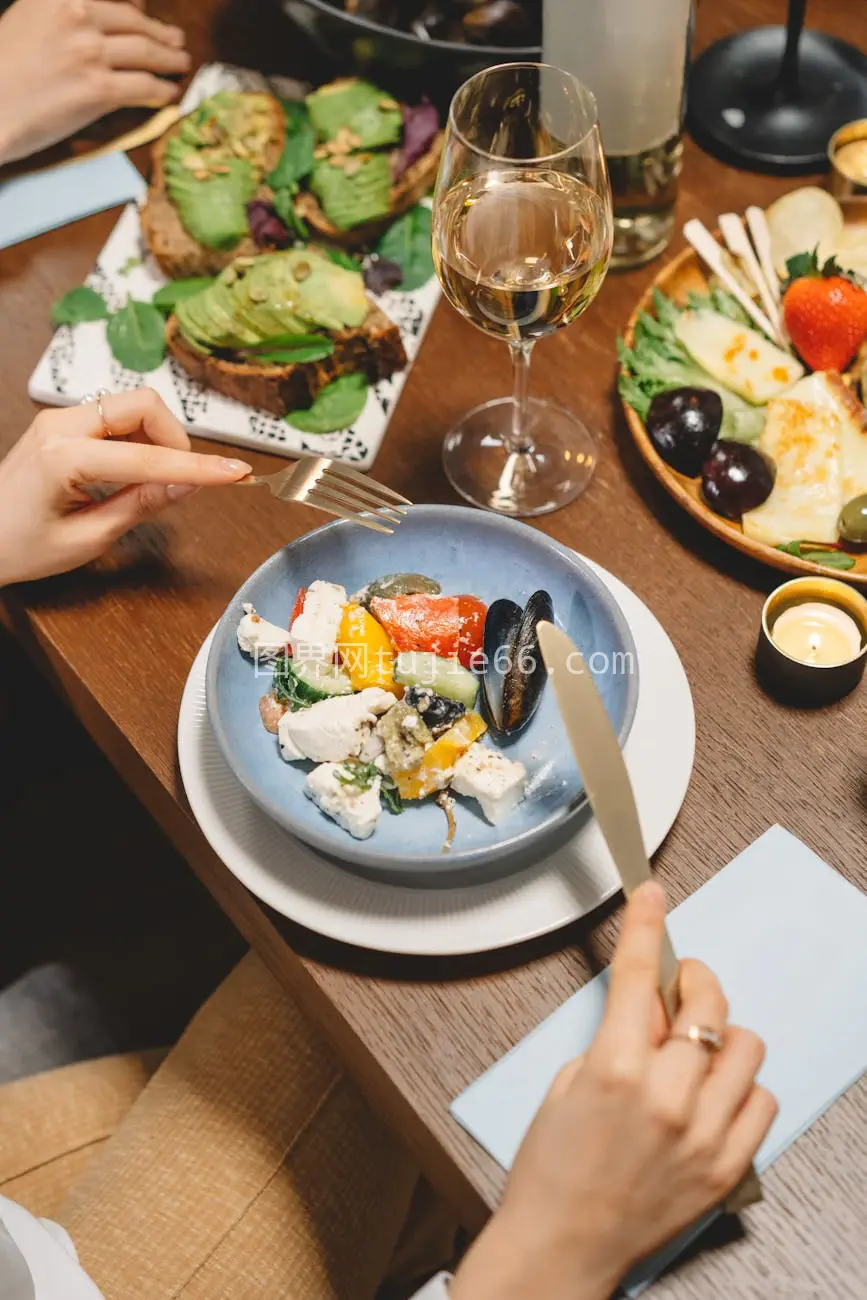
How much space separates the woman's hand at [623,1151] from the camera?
28.6 inches

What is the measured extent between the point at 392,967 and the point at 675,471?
58cm

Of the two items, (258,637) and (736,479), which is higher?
(258,637)

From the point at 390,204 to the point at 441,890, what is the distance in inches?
34.9

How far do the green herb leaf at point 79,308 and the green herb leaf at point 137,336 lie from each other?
2 centimetres

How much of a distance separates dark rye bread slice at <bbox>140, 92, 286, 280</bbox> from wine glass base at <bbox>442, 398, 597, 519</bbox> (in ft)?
1.25

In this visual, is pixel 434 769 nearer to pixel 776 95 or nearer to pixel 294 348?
pixel 294 348

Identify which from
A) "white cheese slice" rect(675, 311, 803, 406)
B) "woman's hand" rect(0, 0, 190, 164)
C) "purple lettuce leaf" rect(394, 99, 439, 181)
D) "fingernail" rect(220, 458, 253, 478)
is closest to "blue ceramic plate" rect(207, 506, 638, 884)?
"fingernail" rect(220, 458, 253, 478)

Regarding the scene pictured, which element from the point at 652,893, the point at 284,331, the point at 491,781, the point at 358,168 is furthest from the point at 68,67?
the point at 652,893

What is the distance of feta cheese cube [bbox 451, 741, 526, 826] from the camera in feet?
2.89

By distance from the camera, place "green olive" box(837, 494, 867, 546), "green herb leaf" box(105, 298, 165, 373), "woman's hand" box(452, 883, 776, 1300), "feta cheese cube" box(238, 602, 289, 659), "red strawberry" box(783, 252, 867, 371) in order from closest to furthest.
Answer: "woman's hand" box(452, 883, 776, 1300) < "feta cheese cube" box(238, 602, 289, 659) < "green olive" box(837, 494, 867, 546) < "red strawberry" box(783, 252, 867, 371) < "green herb leaf" box(105, 298, 165, 373)

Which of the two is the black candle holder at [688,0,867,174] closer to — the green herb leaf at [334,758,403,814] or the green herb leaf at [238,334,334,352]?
the green herb leaf at [238,334,334,352]

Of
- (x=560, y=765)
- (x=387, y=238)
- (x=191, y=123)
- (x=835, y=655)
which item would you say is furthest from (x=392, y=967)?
(x=191, y=123)

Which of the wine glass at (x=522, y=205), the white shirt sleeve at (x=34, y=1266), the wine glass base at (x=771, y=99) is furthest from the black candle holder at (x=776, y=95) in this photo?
the white shirt sleeve at (x=34, y=1266)

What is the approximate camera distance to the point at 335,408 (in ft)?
4.18
